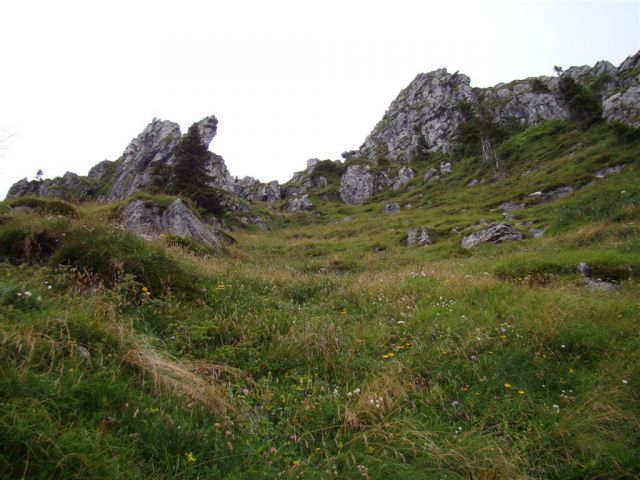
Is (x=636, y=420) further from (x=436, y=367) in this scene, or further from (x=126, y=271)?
(x=126, y=271)

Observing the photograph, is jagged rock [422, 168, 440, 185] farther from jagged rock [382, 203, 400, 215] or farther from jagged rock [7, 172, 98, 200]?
jagged rock [7, 172, 98, 200]

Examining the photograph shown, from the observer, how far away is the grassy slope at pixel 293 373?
2815 mm

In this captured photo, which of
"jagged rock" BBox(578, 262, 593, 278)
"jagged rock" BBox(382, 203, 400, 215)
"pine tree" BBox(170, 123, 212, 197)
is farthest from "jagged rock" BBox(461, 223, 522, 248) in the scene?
"jagged rock" BBox(382, 203, 400, 215)

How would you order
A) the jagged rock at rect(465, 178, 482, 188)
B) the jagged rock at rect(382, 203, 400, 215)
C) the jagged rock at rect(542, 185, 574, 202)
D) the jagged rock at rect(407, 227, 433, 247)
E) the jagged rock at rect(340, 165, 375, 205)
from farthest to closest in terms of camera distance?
the jagged rock at rect(340, 165, 375, 205), the jagged rock at rect(382, 203, 400, 215), the jagged rock at rect(465, 178, 482, 188), the jagged rock at rect(542, 185, 574, 202), the jagged rock at rect(407, 227, 433, 247)

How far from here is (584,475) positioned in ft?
10.5

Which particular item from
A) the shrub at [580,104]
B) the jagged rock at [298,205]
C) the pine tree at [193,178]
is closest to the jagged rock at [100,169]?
the jagged rock at [298,205]

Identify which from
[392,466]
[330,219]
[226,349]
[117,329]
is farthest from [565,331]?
[330,219]

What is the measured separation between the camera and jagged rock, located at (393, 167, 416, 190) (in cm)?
7231

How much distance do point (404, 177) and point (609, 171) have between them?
1848 inches

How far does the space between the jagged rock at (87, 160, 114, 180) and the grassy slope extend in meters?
77.2

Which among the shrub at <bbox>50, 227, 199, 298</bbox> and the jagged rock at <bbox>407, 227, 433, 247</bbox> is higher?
the shrub at <bbox>50, 227, 199, 298</bbox>

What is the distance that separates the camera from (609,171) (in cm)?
2858

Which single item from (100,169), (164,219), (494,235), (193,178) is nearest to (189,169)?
(193,178)

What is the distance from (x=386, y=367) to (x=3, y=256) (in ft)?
25.2
